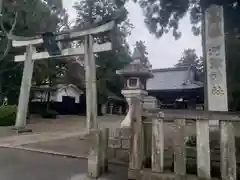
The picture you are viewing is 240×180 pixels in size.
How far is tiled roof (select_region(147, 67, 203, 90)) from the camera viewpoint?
22.0m

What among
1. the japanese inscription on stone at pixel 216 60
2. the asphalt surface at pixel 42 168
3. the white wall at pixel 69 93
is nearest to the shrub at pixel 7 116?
the asphalt surface at pixel 42 168

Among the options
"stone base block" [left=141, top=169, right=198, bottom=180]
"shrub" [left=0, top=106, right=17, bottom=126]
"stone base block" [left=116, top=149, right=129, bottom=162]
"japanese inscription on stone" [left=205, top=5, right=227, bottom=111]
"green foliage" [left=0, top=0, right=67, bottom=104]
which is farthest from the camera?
"green foliage" [left=0, top=0, right=67, bottom=104]

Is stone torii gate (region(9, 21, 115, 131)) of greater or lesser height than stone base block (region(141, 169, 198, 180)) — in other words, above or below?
above

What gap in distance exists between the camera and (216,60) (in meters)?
8.05

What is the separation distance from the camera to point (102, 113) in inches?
1183

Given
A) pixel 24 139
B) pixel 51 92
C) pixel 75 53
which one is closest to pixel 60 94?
pixel 51 92

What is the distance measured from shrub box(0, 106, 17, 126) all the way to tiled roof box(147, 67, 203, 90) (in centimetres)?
1183

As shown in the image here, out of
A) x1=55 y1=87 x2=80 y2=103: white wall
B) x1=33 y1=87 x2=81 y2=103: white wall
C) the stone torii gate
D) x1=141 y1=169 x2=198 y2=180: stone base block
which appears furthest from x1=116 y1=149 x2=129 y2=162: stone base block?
x1=55 y1=87 x2=80 y2=103: white wall

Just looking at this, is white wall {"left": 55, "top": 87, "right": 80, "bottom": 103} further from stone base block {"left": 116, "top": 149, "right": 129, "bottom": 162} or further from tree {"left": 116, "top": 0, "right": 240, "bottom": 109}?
stone base block {"left": 116, "top": 149, "right": 129, "bottom": 162}

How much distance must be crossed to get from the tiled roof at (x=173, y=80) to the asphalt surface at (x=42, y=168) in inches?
624

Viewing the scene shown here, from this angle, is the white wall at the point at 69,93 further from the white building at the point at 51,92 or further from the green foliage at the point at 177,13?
the green foliage at the point at 177,13

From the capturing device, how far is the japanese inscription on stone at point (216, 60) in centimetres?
784

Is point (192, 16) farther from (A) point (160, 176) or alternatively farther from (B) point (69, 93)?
(B) point (69, 93)

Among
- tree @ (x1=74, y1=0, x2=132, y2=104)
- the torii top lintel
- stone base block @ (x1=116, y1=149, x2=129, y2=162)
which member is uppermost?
tree @ (x1=74, y1=0, x2=132, y2=104)
